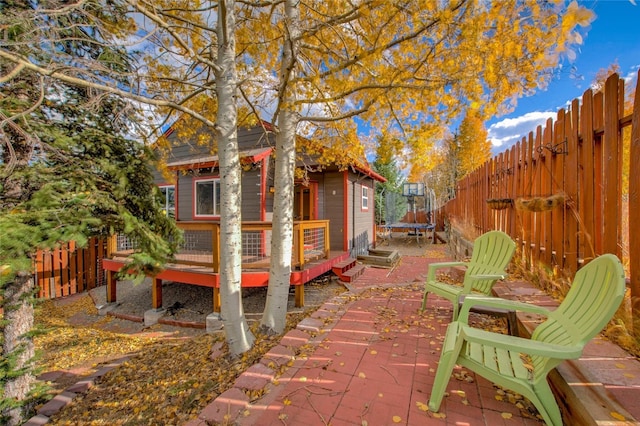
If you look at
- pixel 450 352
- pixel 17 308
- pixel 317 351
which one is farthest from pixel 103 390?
pixel 450 352

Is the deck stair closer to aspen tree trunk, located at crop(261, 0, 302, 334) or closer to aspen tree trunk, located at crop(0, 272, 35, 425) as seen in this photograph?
aspen tree trunk, located at crop(261, 0, 302, 334)

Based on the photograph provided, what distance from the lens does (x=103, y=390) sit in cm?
369

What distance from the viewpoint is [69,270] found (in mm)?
8664

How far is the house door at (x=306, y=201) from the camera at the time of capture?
9875 mm

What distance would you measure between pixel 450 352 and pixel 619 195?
2.30 meters

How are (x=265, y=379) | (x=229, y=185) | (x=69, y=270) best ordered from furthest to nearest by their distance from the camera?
(x=69, y=270), (x=229, y=185), (x=265, y=379)

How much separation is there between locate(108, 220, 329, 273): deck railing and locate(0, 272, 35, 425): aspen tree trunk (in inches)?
77.5

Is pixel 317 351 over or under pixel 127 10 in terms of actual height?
under

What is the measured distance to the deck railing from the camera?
6086 millimetres

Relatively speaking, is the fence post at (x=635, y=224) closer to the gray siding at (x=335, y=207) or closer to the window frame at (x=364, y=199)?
the gray siding at (x=335, y=207)

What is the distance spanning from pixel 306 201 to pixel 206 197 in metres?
3.46

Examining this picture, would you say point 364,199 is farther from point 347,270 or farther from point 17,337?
point 17,337

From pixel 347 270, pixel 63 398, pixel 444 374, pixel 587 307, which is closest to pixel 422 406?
pixel 444 374

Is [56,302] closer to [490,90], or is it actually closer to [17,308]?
[17,308]
